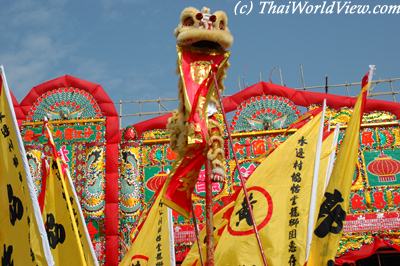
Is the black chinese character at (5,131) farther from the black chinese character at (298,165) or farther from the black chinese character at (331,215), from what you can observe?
the black chinese character at (298,165)

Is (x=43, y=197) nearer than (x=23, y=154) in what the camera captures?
No

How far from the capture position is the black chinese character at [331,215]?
5168 millimetres

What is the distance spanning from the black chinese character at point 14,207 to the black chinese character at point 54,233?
1.89 m

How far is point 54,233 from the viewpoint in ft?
20.1

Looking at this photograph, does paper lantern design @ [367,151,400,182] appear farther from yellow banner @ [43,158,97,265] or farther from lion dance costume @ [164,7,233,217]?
A: yellow banner @ [43,158,97,265]

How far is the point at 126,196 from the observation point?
11.0 meters

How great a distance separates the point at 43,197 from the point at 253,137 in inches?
223

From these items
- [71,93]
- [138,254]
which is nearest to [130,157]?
[71,93]

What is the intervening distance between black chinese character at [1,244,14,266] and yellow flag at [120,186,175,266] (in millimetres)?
3413

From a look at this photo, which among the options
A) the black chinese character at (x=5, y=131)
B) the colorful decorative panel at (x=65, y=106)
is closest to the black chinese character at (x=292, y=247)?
the black chinese character at (x=5, y=131)

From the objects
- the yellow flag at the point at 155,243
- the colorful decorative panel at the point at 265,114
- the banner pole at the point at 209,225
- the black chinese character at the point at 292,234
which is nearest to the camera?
the banner pole at the point at 209,225

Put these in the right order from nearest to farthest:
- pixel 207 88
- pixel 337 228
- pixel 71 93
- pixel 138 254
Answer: pixel 337 228 → pixel 207 88 → pixel 138 254 → pixel 71 93

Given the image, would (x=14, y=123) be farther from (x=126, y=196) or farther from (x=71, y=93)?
(x=71, y=93)

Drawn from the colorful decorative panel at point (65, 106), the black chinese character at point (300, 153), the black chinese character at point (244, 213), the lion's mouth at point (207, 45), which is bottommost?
the black chinese character at point (244, 213)
